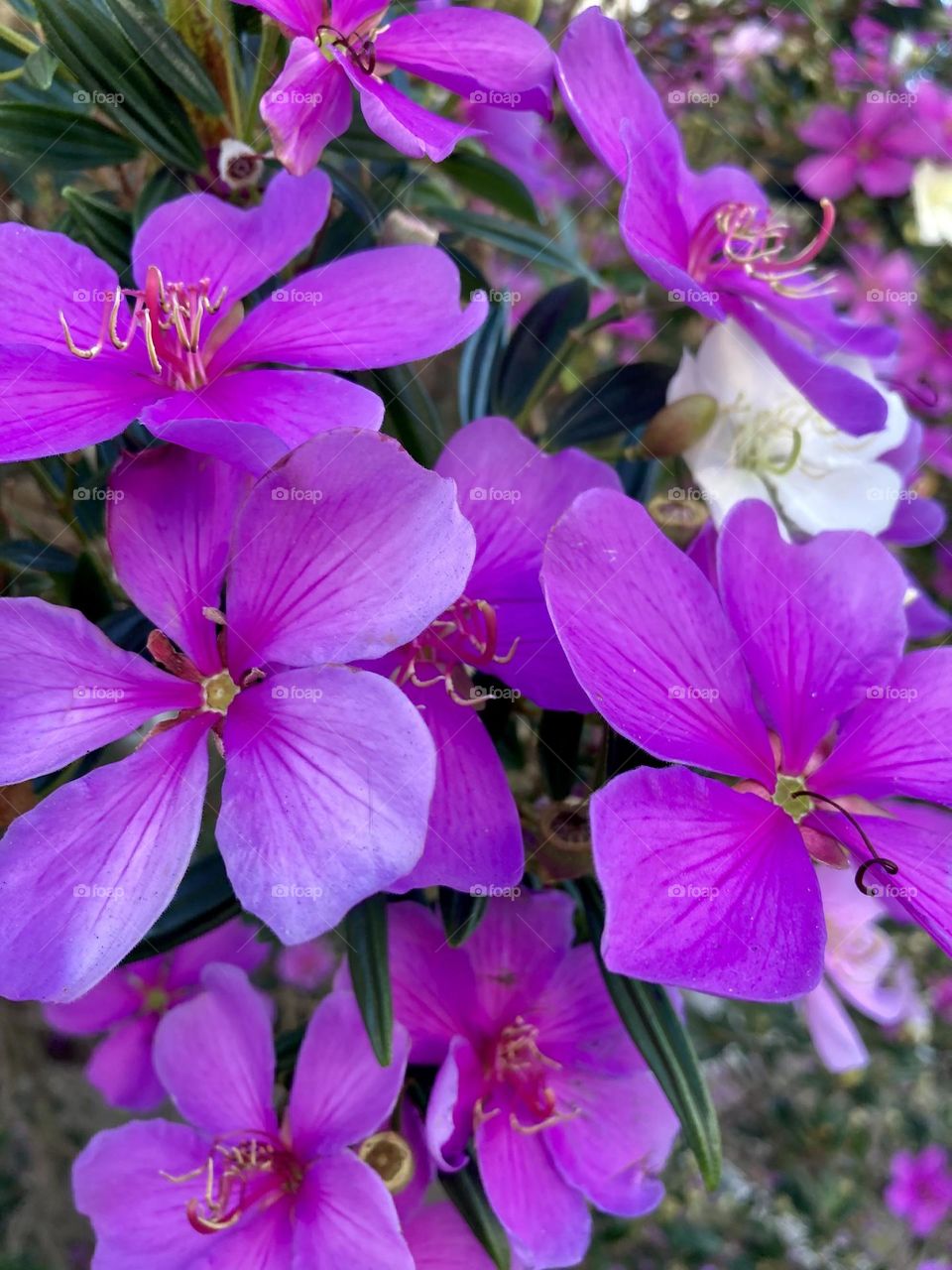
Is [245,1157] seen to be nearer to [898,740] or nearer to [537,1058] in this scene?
[537,1058]

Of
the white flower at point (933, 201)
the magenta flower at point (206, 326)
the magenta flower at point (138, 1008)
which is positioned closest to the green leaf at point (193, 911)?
the magenta flower at point (138, 1008)

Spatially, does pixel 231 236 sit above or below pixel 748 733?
above

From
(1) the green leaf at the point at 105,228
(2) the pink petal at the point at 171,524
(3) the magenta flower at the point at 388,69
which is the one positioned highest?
(3) the magenta flower at the point at 388,69

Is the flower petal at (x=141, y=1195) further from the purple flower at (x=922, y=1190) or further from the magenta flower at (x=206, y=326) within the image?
the purple flower at (x=922, y=1190)

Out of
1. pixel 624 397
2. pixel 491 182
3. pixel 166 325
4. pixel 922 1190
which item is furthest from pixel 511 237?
pixel 922 1190

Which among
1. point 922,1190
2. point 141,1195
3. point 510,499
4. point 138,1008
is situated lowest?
point 922,1190
